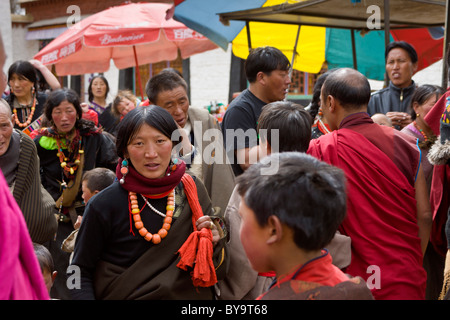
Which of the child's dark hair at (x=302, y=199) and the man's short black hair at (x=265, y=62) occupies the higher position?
Answer: the man's short black hair at (x=265, y=62)

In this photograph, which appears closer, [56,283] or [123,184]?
[123,184]

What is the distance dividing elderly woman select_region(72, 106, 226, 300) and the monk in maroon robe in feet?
2.36

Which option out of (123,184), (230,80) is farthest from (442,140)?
(230,80)

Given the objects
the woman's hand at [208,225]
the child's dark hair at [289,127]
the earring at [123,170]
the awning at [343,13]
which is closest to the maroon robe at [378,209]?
the child's dark hair at [289,127]

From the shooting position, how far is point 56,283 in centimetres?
407

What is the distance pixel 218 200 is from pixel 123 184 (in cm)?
96

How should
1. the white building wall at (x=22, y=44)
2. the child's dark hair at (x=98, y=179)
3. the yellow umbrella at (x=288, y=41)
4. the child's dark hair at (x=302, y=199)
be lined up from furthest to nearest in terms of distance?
the white building wall at (x=22, y=44) → the yellow umbrella at (x=288, y=41) → the child's dark hair at (x=98, y=179) → the child's dark hair at (x=302, y=199)

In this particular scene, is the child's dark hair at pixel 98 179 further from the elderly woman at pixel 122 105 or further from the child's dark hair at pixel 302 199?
the elderly woman at pixel 122 105

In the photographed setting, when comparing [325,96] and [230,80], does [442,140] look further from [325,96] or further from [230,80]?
[230,80]

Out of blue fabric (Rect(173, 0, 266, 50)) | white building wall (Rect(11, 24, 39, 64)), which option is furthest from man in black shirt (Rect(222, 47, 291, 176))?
white building wall (Rect(11, 24, 39, 64))

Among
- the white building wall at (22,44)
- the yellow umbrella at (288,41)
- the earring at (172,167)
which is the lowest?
the earring at (172,167)

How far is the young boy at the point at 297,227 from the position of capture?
1.49 metres

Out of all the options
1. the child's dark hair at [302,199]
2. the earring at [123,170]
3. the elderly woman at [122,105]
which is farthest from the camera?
the elderly woman at [122,105]

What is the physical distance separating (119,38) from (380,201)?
5.81 m
